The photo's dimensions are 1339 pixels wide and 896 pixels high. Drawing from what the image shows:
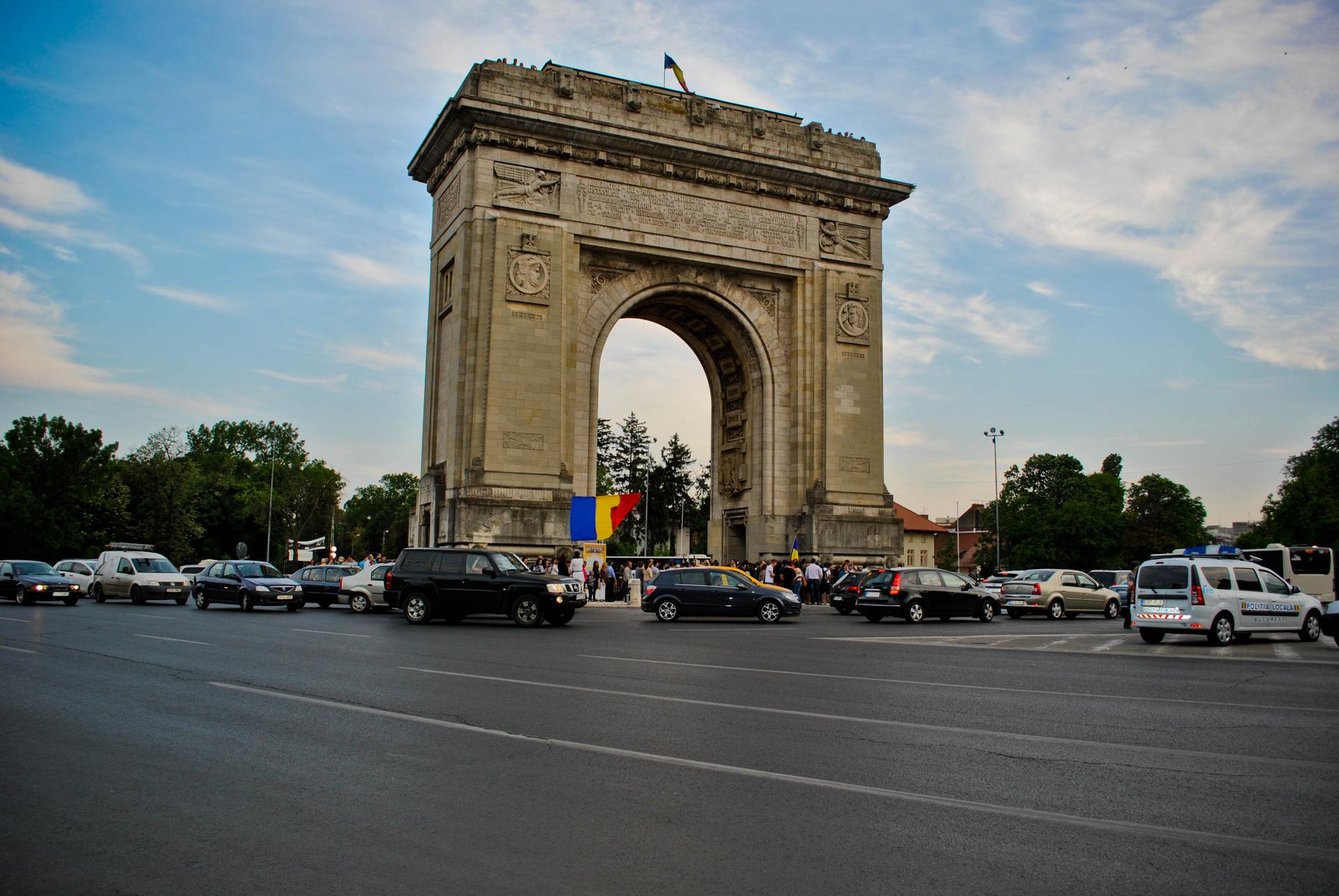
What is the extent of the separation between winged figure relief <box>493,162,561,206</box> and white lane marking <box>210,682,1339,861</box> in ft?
90.4

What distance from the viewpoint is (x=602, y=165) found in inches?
1385

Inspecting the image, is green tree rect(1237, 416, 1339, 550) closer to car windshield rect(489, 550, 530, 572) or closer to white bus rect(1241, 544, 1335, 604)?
white bus rect(1241, 544, 1335, 604)

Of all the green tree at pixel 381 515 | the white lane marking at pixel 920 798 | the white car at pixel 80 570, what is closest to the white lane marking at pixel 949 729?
the white lane marking at pixel 920 798

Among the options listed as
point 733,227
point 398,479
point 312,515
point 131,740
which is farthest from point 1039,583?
Result: point 398,479

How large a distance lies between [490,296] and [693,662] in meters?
22.4

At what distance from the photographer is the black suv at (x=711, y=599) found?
23812 mm

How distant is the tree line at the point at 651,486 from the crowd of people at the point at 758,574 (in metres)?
45.3

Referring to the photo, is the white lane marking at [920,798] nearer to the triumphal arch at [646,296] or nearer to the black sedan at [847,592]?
the black sedan at [847,592]

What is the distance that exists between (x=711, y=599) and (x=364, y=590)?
913 cm

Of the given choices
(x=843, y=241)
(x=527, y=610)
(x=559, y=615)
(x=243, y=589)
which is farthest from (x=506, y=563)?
(x=843, y=241)

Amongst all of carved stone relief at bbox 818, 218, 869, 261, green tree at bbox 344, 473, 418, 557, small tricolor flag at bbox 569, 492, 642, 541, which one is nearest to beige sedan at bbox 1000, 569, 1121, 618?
small tricolor flag at bbox 569, 492, 642, 541

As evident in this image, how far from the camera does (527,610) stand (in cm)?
2023

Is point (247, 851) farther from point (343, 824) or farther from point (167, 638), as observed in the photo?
point (167, 638)

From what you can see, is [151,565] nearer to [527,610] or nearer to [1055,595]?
[527,610]
